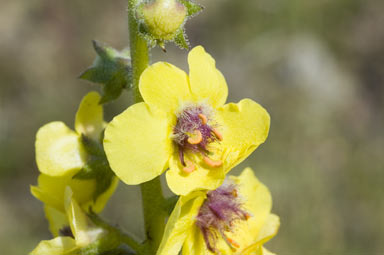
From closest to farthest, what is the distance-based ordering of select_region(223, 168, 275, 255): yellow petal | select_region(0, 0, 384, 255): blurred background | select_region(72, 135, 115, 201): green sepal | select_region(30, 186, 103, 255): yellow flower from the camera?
select_region(30, 186, 103, 255): yellow flower, select_region(72, 135, 115, 201): green sepal, select_region(223, 168, 275, 255): yellow petal, select_region(0, 0, 384, 255): blurred background

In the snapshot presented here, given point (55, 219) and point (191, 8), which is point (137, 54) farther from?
point (55, 219)

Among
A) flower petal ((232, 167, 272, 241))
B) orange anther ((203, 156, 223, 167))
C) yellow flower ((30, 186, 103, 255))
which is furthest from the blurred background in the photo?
orange anther ((203, 156, 223, 167))

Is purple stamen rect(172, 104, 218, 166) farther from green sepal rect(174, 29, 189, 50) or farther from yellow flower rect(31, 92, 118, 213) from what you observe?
yellow flower rect(31, 92, 118, 213)

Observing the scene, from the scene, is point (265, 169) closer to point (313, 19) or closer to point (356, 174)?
point (356, 174)

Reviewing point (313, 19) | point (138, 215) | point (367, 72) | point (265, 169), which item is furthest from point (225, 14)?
point (138, 215)

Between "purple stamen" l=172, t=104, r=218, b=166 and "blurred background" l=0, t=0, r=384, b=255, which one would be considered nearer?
"purple stamen" l=172, t=104, r=218, b=166

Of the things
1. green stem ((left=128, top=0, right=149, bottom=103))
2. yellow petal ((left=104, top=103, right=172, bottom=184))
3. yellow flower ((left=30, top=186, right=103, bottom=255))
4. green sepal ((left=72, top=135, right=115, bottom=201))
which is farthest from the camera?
green sepal ((left=72, top=135, right=115, bottom=201))
